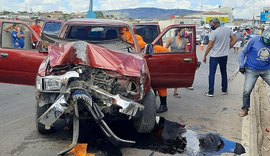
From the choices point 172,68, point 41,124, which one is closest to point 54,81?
point 41,124

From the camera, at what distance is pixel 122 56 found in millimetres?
5156

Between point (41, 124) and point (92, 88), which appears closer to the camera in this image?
point (92, 88)

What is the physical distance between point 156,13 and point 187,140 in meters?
157

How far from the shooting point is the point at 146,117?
17.1 ft

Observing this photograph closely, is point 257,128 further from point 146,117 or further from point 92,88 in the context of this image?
point 92,88

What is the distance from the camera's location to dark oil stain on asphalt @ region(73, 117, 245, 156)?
4.93 meters

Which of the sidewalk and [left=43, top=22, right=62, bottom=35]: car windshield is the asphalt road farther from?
[left=43, top=22, right=62, bottom=35]: car windshield

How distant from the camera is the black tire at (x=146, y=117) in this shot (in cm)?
521

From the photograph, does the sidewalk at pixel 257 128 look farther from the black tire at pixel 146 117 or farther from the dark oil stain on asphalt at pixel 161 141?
the black tire at pixel 146 117

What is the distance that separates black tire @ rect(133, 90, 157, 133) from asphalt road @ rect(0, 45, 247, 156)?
17.0 inches

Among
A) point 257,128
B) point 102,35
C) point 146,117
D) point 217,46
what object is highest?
point 102,35

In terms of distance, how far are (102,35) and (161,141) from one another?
2.40 meters

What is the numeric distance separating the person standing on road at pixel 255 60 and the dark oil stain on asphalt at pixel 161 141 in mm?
1636

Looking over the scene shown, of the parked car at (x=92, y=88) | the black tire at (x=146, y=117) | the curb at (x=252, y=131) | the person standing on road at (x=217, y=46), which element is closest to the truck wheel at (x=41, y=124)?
the parked car at (x=92, y=88)
